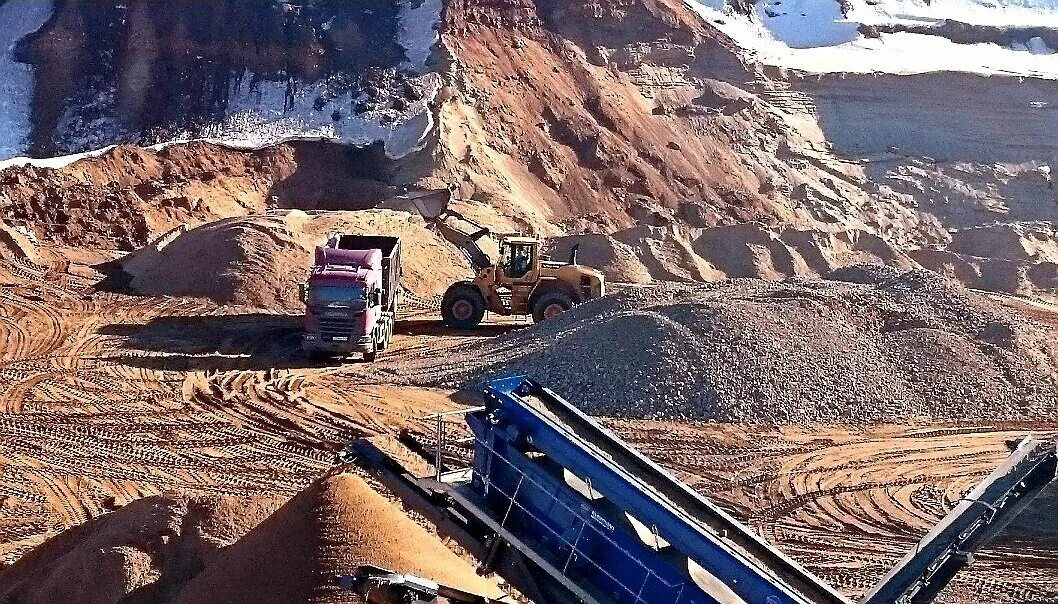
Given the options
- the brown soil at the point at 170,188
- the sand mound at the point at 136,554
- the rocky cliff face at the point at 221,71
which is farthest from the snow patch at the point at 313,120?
the sand mound at the point at 136,554

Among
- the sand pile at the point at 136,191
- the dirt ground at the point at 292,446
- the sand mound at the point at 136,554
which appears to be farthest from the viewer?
the sand pile at the point at 136,191

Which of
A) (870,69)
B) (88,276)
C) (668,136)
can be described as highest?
(870,69)

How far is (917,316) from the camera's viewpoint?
801 inches

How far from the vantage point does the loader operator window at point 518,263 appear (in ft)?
78.8

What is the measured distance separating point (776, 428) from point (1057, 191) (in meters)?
29.9

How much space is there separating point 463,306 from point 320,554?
14816 millimetres

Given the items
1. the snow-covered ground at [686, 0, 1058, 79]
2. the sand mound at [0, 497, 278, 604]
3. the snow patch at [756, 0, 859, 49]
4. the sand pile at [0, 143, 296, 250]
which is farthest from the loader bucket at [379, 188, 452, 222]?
the snow patch at [756, 0, 859, 49]

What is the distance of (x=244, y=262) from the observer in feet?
83.7

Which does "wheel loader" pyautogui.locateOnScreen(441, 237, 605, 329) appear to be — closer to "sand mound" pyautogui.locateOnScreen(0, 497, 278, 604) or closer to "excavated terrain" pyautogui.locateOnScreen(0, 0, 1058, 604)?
"excavated terrain" pyautogui.locateOnScreen(0, 0, 1058, 604)

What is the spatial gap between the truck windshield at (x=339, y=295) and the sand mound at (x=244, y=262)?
4.42m

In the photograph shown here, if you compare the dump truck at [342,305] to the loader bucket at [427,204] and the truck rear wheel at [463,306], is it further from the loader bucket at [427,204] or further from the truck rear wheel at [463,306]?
the loader bucket at [427,204]

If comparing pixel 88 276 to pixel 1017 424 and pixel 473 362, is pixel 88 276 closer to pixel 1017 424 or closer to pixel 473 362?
pixel 473 362

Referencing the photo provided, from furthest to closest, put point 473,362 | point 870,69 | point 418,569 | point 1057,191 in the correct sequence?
1. point 870,69
2. point 1057,191
3. point 473,362
4. point 418,569

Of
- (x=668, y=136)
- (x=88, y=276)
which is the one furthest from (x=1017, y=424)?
(x=668, y=136)
